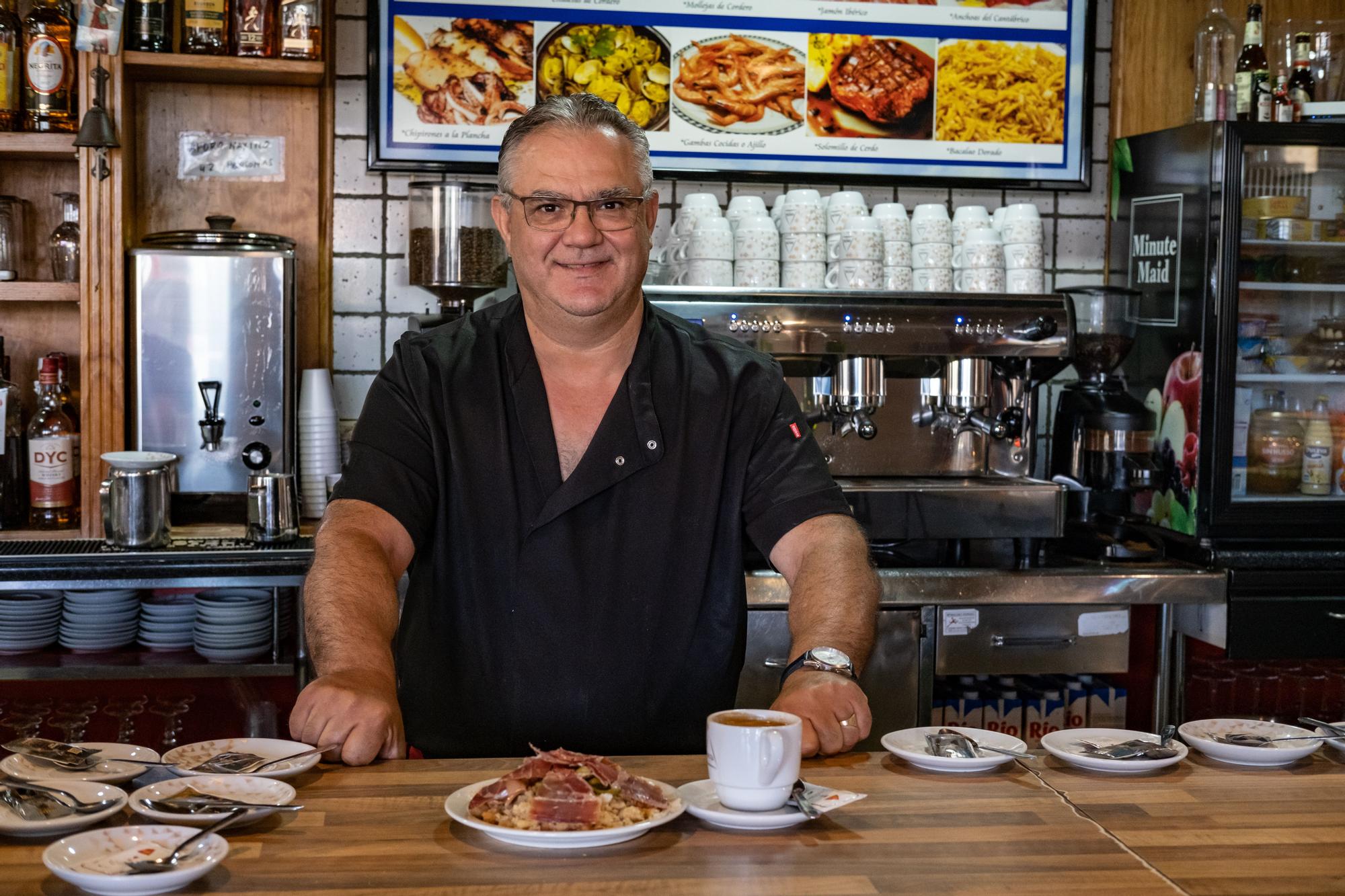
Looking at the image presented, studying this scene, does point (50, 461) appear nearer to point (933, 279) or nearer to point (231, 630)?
point (231, 630)

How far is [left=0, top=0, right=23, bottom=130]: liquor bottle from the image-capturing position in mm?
3242

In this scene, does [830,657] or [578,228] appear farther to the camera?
[578,228]

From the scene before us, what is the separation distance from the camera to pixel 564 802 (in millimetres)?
1284

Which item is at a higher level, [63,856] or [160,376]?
Answer: [160,376]

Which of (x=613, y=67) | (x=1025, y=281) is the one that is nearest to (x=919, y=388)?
(x=1025, y=281)

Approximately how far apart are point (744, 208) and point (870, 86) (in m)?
0.68

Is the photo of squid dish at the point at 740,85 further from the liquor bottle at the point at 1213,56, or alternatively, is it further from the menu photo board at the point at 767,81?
the liquor bottle at the point at 1213,56

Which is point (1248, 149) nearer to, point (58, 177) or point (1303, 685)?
point (1303, 685)

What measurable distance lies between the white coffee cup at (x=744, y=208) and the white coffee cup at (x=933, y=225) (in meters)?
0.40

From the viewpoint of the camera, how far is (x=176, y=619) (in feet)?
9.98

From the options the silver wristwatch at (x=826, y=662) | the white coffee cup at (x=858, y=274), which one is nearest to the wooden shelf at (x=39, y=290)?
the white coffee cup at (x=858, y=274)

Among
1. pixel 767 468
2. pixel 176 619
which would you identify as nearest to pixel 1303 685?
pixel 767 468

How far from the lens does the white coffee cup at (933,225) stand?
342cm

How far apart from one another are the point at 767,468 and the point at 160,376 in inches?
71.0
